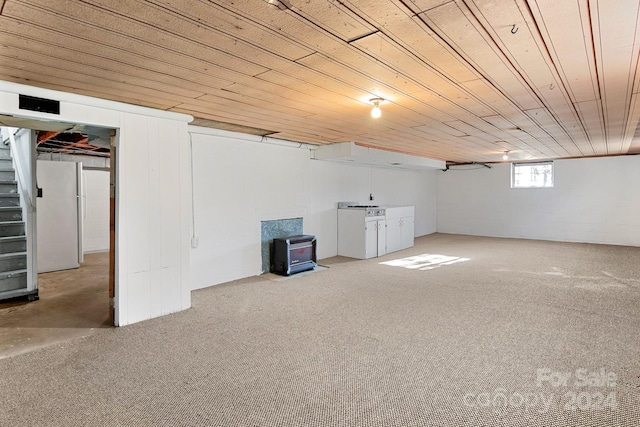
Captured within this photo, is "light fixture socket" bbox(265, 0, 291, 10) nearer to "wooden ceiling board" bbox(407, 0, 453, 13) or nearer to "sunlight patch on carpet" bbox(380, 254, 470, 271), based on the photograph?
"wooden ceiling board" bbox(407, 0, 453, 13)

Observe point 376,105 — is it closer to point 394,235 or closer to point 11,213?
point 394,235

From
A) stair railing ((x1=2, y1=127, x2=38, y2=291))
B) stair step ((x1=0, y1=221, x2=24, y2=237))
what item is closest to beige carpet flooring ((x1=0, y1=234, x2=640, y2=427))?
stair railing ((x1=2, y1=127, x2=38, y2=291))

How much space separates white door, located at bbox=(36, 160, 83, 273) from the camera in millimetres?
5672

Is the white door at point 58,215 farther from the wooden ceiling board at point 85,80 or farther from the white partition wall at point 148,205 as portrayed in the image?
the wooden ceiling board at point 85,80

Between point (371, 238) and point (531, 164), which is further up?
point (531, 164)

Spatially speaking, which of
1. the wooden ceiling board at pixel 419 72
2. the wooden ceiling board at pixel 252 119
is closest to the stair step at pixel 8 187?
the wooden ceiling board at pixel 252 119

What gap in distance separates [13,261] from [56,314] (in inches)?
48.0

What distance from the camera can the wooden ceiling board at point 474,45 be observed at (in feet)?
5.53

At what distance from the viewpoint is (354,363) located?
2.54m

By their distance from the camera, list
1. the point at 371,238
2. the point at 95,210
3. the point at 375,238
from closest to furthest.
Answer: the point at 371,238 < the point at 375,238 < the point at 95,210

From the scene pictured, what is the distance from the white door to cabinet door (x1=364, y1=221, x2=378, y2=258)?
17.0 feet

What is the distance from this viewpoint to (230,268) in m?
4.98

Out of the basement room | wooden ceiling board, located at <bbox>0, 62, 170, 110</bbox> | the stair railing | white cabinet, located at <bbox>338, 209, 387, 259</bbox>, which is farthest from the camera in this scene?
white cabinet, located at <bbox>338, 209, 387, 259</bbox>

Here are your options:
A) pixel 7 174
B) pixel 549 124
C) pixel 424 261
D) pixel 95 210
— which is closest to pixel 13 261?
pixel 7 174
